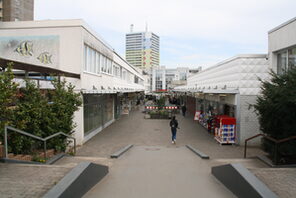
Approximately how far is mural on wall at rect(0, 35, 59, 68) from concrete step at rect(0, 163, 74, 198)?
7.99 metres

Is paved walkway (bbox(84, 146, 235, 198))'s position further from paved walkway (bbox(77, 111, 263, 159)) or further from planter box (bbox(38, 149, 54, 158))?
paved walkway (bbox(77, 111, 263, 159))

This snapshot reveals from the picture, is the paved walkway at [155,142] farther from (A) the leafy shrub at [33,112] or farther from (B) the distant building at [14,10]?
(B) the distant building at [14,10]

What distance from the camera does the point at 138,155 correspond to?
31.7 ft

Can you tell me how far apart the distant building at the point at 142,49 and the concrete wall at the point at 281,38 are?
153 m

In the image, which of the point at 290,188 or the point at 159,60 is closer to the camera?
the point at 290,188

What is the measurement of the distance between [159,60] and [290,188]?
613ft

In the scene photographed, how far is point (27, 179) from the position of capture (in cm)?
477

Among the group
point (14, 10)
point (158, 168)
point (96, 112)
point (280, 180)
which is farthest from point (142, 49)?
point (280, 180)

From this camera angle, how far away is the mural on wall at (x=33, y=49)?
12.4 metres

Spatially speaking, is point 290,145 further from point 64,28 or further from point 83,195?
point 64,28

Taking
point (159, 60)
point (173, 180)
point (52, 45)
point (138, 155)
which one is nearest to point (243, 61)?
point (138, 155)

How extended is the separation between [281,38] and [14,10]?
51.8 m

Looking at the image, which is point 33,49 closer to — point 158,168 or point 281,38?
point 158,168

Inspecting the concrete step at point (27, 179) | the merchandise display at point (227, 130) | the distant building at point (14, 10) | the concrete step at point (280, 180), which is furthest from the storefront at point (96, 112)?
the distant building at point (14, 10)
